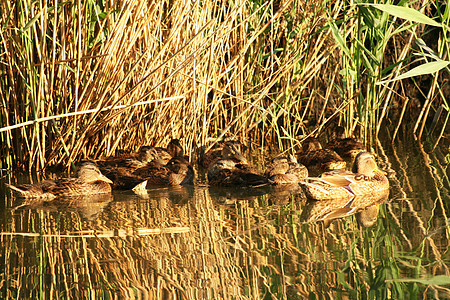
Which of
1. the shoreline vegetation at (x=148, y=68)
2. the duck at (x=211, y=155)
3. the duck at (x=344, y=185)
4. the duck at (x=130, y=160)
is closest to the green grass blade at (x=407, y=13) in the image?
the shoreline vegetation at (x=148, y=68)

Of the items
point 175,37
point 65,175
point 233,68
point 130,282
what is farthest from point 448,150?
point 130,282

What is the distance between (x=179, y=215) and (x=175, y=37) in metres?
2.50

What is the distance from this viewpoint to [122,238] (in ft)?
14.6

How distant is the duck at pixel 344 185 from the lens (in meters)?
5.38

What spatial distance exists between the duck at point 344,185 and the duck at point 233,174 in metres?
0.77

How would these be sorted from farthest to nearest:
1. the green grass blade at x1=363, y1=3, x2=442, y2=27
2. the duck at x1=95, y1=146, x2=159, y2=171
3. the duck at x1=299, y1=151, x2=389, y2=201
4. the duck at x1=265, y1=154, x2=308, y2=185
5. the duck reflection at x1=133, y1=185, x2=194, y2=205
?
1. the duck at x1=95, y1=146, x2=159, y2=171
2. the duck at x1=265, y1=154, x2=308, y2=185
3. the duck reflection at x1=133, y1=185, x2=194, y2=205
4. the duck at x1=299, y1=151, x2=389, y2=201
5. the green grass blade at x1=363, y1=3, x2=442, y2=27

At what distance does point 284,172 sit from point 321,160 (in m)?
0.89

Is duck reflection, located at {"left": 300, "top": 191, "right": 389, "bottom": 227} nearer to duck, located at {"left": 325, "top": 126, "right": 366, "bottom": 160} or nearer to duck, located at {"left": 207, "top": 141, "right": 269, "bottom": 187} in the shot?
duck, located at {"left": 207, "top": 141, "right": 269, "bottom": 187}

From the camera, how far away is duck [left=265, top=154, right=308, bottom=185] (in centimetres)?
613

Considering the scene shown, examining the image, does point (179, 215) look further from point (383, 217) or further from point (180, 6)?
point (180, 6)

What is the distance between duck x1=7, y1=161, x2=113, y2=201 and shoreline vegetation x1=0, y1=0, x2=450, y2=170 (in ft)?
1.83

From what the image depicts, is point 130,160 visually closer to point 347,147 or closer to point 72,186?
point 72,186

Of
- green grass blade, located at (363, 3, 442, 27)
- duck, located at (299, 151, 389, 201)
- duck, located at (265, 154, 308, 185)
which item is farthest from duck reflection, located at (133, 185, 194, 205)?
green grass blade, located at (363, 3, 442, 27)

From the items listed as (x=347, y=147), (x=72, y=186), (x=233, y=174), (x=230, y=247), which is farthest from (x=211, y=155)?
(x=230, y=247)
